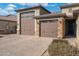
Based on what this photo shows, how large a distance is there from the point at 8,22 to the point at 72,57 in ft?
9.65

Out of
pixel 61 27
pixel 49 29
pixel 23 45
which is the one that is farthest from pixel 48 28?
pixel 23 45

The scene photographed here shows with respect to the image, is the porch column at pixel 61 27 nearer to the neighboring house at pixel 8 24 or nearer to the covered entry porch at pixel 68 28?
the covered entry porch at pixel 68 28

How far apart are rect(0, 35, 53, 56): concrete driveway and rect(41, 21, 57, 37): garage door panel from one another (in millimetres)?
234

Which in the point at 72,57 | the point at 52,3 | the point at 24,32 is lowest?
the point at 72,57

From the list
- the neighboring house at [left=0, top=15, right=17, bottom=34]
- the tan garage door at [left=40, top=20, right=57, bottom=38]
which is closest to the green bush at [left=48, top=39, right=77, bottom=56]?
the tan garage door at [left=40, top=20, right=57, bottom=38]

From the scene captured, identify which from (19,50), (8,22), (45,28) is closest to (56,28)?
(45,28)

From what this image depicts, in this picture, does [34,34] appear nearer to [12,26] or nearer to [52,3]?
[12,26]

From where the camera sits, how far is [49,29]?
5598 millimetres

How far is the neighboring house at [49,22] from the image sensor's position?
495 centimetres

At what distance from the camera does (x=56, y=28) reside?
5324mm

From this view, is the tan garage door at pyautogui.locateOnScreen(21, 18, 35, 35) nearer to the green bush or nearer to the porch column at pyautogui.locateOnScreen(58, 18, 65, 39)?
the porch column at pyautogui.locateOnScreen(58, 18, 65, 39)

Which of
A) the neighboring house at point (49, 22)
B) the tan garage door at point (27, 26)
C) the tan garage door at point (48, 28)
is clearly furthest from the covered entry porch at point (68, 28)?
the tan garage door at point (27, 26)

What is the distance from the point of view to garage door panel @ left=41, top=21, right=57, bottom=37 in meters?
5.36

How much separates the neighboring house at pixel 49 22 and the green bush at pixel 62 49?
0.38 metres
